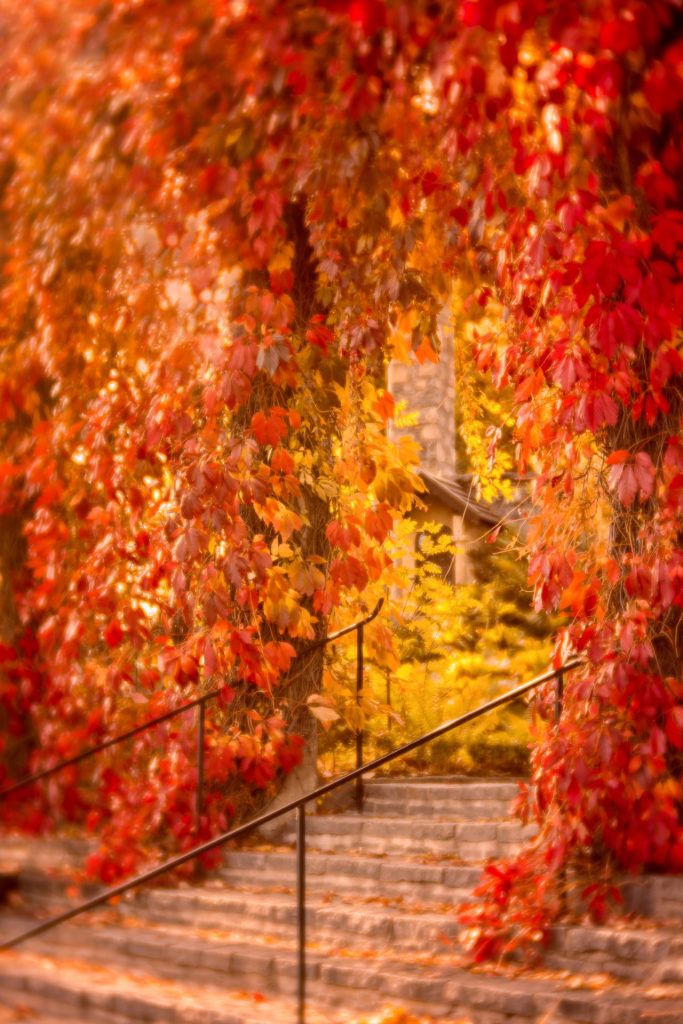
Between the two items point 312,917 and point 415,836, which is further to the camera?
point 415,836

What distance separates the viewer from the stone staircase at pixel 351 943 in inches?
201

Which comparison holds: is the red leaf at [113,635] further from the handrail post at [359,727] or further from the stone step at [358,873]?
the handrail post at [359,727]

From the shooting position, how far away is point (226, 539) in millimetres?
7016

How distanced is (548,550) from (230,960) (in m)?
2.62

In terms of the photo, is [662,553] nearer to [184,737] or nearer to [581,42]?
[581,42]

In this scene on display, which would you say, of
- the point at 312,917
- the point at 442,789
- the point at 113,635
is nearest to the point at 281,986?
the point at 312,917

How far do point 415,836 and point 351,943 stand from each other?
4.26 ft

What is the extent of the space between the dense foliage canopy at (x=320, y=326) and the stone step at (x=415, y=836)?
591mm

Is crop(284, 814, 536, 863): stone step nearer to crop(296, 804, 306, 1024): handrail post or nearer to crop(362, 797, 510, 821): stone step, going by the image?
crop(362, 797, 510, 821): stone step

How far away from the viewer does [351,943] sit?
6.21 metres

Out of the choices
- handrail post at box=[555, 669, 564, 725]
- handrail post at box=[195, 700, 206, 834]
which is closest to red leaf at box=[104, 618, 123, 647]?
handrail post at box=[195, 700, 206, 834]

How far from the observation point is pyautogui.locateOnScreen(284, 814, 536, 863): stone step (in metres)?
6.98

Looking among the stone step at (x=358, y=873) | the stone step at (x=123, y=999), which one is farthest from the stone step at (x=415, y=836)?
the stone step at (x=123, y=999)

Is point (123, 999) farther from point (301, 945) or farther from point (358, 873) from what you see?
point (358, 873)
